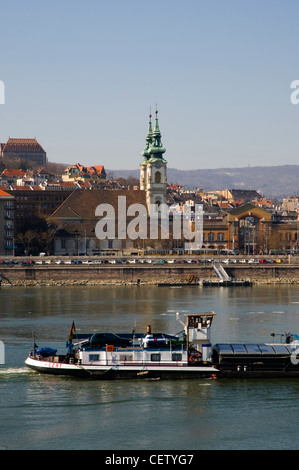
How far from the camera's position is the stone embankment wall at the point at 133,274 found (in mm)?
69188

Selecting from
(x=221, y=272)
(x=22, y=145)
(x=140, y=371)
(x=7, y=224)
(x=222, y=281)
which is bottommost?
(x=140, y=371)

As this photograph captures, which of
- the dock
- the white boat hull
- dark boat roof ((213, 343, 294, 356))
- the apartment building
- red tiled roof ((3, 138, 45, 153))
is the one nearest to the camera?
the white boat hull

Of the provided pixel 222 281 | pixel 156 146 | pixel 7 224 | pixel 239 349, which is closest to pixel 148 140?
pixel 156 146

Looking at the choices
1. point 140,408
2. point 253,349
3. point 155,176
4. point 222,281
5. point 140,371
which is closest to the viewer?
point 140,408

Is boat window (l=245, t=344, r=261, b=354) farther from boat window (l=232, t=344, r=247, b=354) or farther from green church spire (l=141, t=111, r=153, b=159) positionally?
green church spire (l=141, t=111, r=153, b=159)

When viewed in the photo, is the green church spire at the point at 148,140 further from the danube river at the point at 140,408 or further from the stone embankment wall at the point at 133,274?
the danube river at the point at 140,408

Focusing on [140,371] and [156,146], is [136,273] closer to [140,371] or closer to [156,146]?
[156,146]

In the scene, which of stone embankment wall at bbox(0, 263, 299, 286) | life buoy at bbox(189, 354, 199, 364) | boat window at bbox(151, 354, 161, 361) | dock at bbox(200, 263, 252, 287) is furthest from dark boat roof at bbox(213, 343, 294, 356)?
stone embankment wall at bbox(0, 263, 299, 286)

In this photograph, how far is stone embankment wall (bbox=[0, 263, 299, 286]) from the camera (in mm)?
69188

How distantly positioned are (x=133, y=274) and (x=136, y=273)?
266mm

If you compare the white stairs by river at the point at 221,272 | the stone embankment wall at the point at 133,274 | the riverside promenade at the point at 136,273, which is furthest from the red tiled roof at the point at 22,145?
the white stairs by river at the point at 221,272

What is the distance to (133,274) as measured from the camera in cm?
7006
